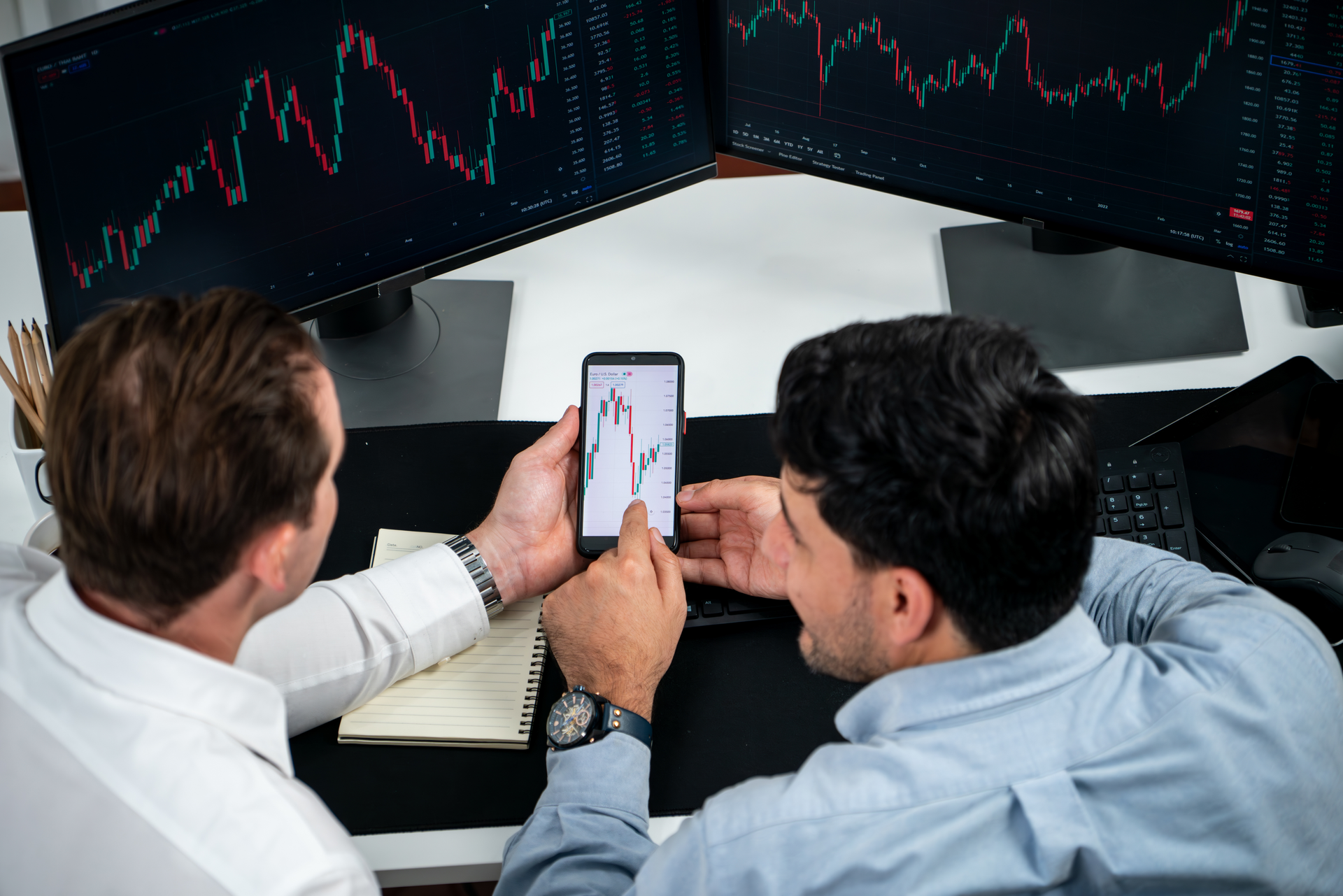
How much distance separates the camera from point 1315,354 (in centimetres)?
124

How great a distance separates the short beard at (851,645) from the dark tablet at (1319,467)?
1.81 ft

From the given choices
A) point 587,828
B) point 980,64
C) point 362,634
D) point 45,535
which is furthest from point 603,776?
point 980,64

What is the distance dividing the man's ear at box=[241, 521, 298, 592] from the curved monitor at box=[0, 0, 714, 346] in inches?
15.6

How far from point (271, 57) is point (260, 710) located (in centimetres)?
59

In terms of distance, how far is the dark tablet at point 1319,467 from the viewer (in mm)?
1075

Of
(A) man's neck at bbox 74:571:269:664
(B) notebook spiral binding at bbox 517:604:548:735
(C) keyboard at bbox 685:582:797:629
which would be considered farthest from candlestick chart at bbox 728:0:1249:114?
(A) man's neck at bbox 74:571:269:664

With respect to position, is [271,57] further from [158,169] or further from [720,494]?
[720,494]

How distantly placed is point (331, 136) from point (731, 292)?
1.71 ft

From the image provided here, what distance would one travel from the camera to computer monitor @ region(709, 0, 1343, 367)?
1014 mm

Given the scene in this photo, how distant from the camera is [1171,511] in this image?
1059mm

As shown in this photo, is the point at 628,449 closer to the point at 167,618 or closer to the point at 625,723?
the point at 625,723

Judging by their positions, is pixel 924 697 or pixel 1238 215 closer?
pixel 924 697

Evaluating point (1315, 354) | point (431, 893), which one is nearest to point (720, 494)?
point (1315, 354)

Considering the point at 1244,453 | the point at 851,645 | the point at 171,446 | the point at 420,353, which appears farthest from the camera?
the point at 420,353
